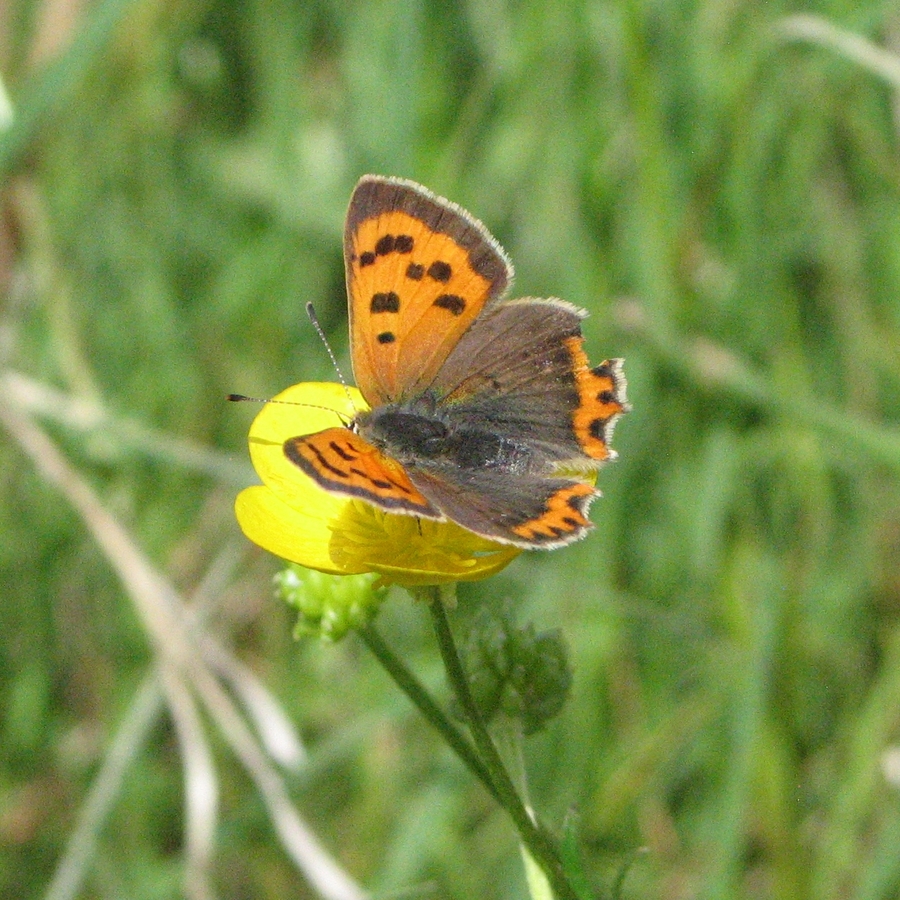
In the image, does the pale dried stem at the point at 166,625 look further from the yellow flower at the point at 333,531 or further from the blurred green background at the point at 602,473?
the yellow flower at the point at 333,531

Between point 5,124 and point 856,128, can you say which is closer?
point 5,124

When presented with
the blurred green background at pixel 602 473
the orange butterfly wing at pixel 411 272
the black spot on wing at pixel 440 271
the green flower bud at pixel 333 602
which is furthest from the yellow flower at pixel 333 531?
the blurred green background at pixel 602 473

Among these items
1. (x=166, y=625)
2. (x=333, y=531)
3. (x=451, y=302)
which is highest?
(x=451, y=302)

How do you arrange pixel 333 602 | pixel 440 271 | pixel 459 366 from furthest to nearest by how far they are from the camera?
pixel 459 366 < pixel 440 271 < pixel 333 602

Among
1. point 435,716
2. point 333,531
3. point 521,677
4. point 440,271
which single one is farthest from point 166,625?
point 435,716

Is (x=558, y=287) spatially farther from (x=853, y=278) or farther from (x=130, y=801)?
(x=130, y=801)

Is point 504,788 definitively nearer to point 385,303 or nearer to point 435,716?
point 435,716

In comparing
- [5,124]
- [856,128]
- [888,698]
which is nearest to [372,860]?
[888,698]

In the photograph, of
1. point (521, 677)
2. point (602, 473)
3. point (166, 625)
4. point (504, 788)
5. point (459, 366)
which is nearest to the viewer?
point (504, 788)
